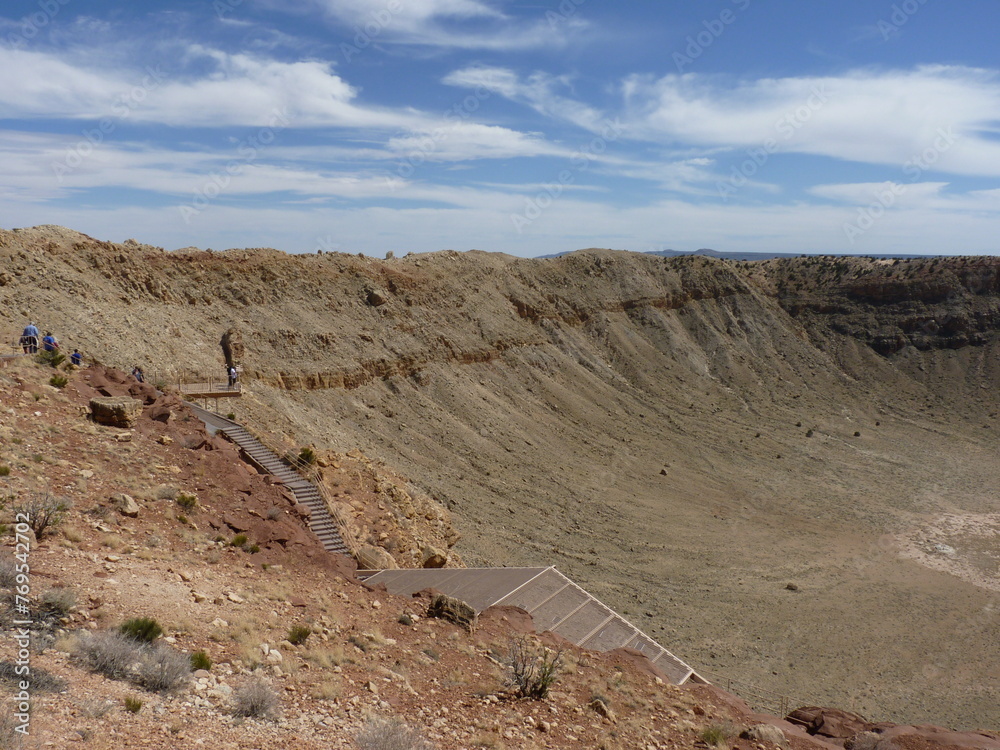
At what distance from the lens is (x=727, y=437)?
39.7 meters

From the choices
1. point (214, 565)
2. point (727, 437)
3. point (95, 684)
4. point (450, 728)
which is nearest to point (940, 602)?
point (727, 437)

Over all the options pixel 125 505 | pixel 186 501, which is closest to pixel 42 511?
pixel 125 505

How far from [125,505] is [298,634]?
4045 millimetres

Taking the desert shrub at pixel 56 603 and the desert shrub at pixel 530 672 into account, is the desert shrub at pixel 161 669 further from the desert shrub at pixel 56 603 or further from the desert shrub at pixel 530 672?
the desert shrub at pixel 530 672

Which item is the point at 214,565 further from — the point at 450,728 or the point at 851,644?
the point at 851,644

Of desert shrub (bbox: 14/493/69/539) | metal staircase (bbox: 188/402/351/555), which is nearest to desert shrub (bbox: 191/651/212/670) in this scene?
desert shrub (bbox: 14/493/69/539)

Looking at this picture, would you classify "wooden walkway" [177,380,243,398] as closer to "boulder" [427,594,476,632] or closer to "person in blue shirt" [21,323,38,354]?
"person in blue shirt" [21,323,38,354]

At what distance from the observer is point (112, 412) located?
12.9 metres

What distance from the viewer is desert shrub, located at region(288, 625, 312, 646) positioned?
873 cm

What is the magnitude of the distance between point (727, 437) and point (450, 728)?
35.1m

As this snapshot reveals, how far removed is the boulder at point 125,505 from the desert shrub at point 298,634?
3671mm

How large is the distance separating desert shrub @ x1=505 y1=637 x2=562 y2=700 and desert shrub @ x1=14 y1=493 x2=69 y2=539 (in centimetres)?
681

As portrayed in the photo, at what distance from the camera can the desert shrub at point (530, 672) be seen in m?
8.70

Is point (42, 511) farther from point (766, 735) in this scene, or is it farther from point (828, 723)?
point (828, 723)
